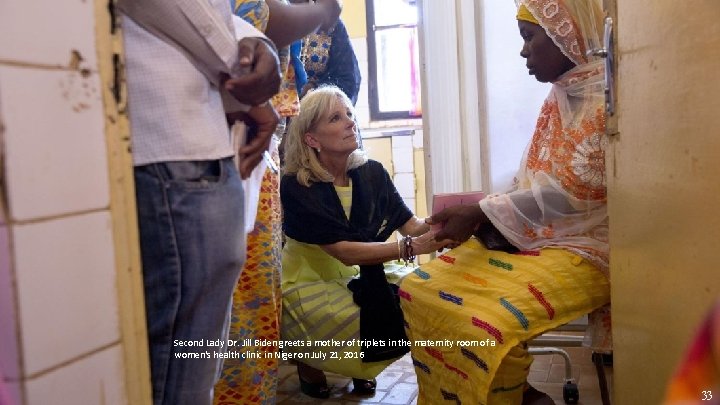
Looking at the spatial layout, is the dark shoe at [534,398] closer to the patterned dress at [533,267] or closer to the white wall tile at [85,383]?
the patterned dress at [533,267]

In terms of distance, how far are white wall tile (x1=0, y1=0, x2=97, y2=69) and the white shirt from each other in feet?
0.37

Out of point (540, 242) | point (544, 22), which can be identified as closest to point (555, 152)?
point (540, 242)

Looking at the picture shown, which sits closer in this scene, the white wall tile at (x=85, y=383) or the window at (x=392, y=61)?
the white wall tile at (x=85, y=383)

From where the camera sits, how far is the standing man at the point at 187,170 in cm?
83

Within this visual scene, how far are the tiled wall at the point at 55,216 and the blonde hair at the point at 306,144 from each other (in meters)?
1.65

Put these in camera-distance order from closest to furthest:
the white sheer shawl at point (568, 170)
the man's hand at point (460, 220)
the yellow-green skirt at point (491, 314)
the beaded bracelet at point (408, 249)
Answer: the yellow-green skirt at point (491, 314), the white sheer shawl at point (568, 170), the man's hand at point (460, 220), the beaded bracelet at point (408, 249)

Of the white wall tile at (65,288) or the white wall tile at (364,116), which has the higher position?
the white wall tile at (364,116)

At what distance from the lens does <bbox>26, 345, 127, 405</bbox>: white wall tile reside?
2.08 feet

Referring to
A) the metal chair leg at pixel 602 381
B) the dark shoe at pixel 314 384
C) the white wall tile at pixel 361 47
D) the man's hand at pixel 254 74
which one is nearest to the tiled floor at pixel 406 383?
the dark shoe at pixel 314 384

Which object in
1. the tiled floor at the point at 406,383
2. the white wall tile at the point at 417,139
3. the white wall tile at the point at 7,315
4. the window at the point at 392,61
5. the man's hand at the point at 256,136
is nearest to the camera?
the white wall tile at the point at 7,315

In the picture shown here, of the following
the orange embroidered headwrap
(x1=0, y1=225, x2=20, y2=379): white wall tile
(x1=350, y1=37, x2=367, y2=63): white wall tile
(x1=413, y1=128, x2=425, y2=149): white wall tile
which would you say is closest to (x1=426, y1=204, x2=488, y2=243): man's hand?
the orange embroidered headwrap

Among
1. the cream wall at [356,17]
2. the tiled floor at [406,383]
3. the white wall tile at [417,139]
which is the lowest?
the tiled floor at [406,383]

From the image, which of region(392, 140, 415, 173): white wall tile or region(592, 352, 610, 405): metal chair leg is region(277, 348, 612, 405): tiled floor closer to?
region(592, 352, 610, 405): metal chair leg

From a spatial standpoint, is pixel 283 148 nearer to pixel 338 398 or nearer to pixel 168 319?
pixel 338 398
